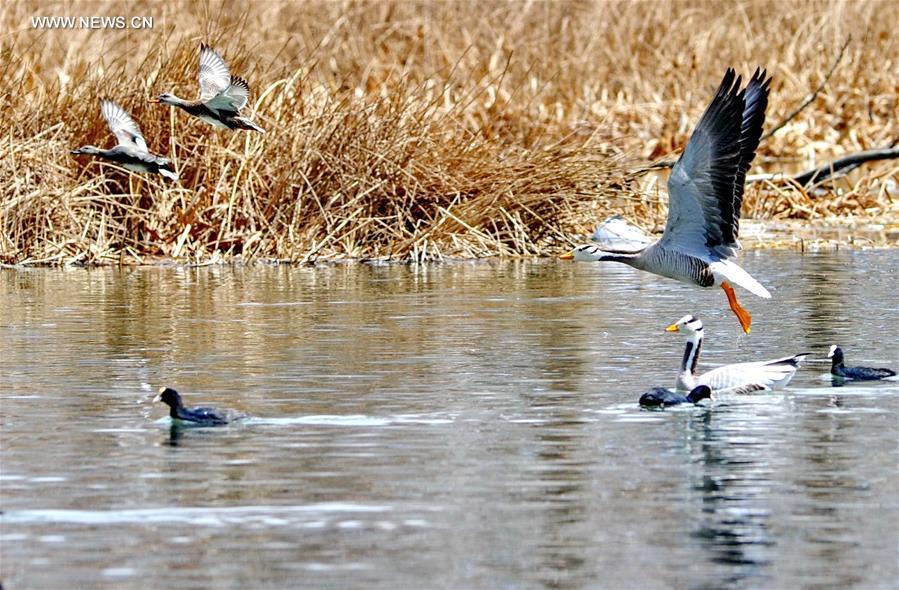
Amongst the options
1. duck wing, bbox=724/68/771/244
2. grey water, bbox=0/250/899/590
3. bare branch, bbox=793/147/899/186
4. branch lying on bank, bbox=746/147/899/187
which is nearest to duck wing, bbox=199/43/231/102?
grey water, bbox=0/250/899/590

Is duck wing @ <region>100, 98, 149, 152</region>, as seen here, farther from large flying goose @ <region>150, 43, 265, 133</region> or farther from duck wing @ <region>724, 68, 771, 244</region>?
duck wing @ <region>724, 68, 771, 244</region>

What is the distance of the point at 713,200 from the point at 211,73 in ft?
15.3

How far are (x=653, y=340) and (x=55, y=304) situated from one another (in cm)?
494

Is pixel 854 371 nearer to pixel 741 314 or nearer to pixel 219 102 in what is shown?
pixel 741 314

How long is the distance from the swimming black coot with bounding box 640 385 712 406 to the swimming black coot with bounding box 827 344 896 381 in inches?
42.1

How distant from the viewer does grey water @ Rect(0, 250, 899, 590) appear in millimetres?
6367

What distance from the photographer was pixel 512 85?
2694cm

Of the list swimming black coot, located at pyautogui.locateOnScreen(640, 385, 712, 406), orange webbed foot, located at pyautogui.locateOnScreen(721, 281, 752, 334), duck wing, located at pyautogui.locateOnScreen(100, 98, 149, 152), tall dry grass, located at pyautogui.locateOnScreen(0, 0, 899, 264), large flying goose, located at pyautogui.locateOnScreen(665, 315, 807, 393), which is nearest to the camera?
swimming black coot, located at pyautogui.locateOnScreen(640, 385, 712, 406)

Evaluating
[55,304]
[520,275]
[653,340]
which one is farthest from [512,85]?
[653,340]

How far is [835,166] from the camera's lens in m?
23.0

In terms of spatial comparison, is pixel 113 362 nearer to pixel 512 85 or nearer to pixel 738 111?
pixel 738 111

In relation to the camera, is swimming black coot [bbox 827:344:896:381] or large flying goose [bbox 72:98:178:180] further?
large flying goose [bbox 72:98:178:180]

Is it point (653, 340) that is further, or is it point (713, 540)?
point (653, 340)

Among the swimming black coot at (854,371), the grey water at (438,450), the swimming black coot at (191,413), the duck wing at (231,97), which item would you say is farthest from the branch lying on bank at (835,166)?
the swimming black coot at (191,413)
